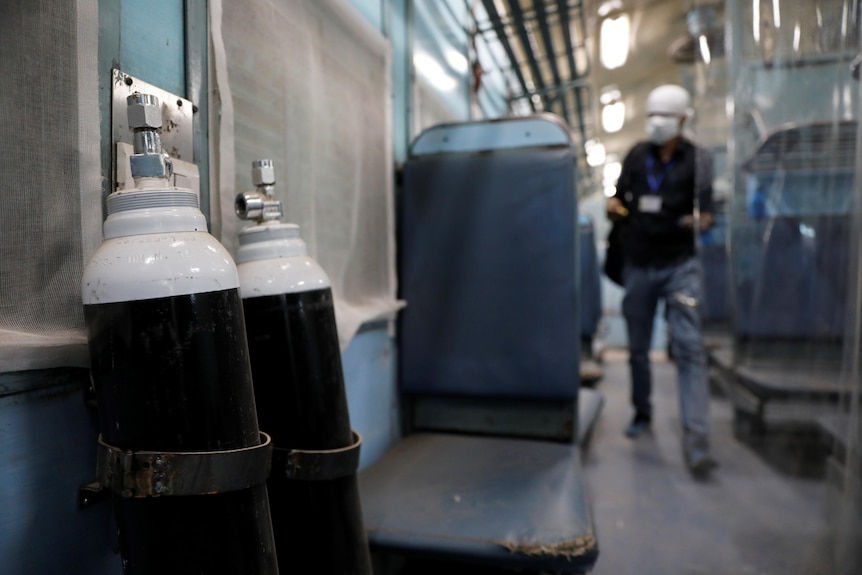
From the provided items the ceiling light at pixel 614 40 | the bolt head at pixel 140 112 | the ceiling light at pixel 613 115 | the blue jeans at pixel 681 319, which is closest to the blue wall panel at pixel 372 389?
the bolt head at pixel 140 112

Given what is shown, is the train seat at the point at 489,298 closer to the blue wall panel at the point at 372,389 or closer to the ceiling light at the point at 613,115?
the blue wall panel at the point at 372,389

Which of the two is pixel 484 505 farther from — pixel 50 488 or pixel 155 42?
pixel 155 42

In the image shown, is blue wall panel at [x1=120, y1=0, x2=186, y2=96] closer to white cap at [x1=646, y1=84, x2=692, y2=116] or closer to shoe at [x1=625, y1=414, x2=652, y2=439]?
white cap at [x1=646, y1=84, x2=692, y2=116]

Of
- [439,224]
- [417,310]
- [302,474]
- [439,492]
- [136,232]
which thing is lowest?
[439,492]

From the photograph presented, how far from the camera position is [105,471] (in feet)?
1.53

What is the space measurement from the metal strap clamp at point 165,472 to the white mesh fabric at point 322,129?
368mm

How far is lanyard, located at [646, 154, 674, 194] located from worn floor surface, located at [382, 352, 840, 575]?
105 centimetres

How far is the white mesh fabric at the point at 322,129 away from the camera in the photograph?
80cm

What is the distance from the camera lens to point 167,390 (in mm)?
457

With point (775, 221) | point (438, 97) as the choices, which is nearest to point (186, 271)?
point (438, 97)

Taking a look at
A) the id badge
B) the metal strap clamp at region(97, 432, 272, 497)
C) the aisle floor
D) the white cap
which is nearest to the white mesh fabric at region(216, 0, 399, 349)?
the metal strap clamp at region(97, 432, 272, 497)

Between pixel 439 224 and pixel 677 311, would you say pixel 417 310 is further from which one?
pixel 677 311

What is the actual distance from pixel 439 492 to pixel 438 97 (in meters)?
1.41

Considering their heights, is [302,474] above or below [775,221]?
below
